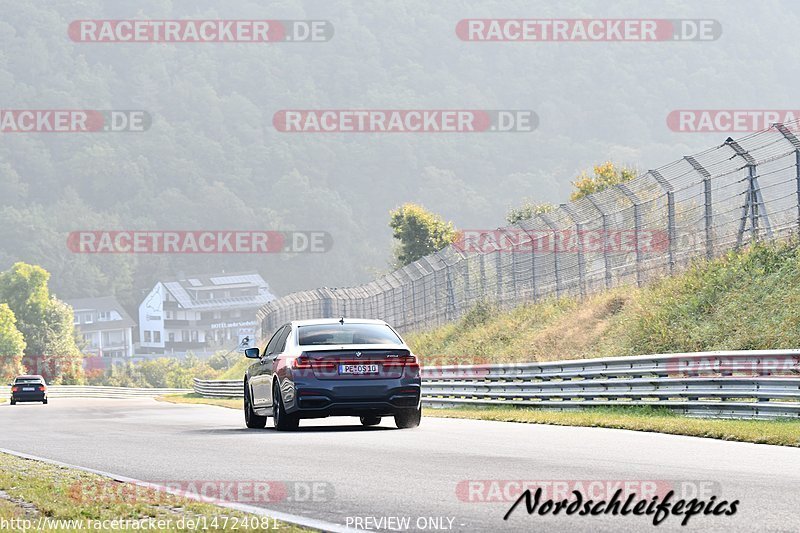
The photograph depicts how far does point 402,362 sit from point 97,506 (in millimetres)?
8846

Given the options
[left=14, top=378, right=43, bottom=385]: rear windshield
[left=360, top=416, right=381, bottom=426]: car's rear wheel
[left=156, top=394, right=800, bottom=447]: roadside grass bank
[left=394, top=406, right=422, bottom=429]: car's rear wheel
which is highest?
[left=14, top=378, right=43, bottom=385]: rear windshield

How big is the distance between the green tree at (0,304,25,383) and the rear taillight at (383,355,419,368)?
95922mm

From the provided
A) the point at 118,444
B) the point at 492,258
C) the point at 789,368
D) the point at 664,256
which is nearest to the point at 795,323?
the point at 789,368

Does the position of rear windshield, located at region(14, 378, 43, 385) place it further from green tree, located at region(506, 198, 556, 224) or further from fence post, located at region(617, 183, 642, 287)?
green tree, located at region(506, 198, 556, 224)

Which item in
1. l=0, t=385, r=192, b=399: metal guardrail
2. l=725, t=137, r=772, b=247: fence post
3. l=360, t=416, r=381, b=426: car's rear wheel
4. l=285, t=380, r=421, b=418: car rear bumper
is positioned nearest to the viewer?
l=285, t=380, r=421, b=418: car rear bumper

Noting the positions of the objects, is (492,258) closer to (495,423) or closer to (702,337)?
(702,337)

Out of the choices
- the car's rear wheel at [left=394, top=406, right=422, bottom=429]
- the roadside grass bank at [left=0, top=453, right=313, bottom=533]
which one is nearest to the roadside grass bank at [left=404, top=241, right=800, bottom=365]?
the car's rear wheel at [left=394, top=406, right=422, bottom=429]

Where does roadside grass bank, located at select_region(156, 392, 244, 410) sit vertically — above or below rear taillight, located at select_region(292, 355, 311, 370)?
below

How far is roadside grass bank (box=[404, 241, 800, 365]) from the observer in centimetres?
2262

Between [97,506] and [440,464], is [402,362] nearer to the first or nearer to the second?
[440,464]

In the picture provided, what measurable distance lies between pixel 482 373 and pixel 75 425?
790 cm

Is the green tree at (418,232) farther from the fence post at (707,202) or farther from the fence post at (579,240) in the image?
the fence post at (707,202)

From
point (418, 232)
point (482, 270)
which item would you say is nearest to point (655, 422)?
point (482, 270)

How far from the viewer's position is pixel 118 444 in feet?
54.9
